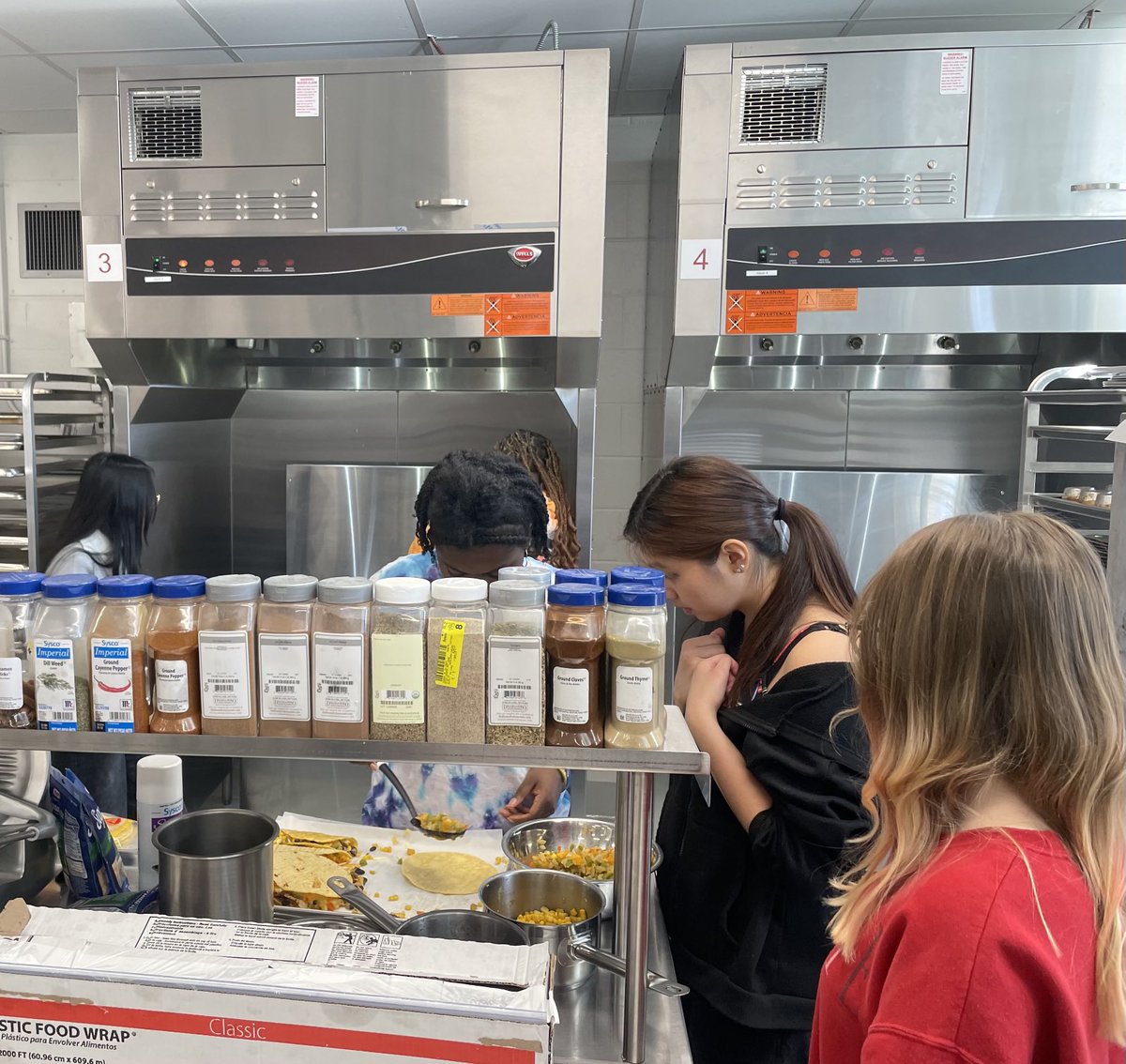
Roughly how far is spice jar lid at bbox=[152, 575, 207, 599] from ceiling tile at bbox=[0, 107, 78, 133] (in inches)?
118

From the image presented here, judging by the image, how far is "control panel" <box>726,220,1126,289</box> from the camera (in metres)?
2.28

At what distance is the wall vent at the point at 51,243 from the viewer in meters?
3.53

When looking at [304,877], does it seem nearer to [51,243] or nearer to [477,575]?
[477,575]

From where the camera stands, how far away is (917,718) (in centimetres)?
80

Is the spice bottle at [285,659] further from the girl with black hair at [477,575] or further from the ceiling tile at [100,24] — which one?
the ceiling tile at [100,24]

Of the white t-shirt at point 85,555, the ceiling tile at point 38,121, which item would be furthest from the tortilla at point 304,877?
the ceiling tile at point 38,121

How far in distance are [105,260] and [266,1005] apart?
2.32 metres

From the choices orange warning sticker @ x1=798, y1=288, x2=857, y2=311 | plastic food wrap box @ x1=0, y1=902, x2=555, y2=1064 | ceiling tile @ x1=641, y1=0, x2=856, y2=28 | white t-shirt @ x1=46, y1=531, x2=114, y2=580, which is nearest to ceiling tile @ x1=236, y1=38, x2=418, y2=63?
ceiling tile @ x1=641, y1=0, x2=856, y2=28

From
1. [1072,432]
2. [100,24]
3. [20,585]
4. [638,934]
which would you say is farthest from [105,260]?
[1072,432]

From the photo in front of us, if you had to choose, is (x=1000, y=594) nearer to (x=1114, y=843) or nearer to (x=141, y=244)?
(x=1114, y=843)

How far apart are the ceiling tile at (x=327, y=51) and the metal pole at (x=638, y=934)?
8.36 ft

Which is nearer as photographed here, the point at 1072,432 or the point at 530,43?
the point at 1072,432

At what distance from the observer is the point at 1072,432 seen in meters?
2.18

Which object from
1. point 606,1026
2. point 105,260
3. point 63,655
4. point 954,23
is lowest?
point 606,1026
